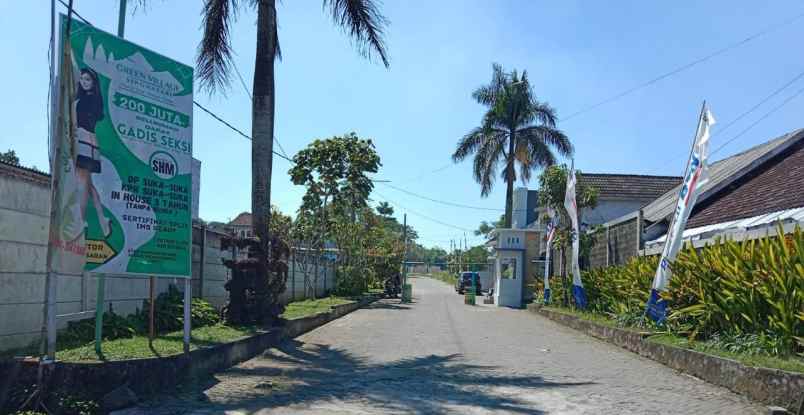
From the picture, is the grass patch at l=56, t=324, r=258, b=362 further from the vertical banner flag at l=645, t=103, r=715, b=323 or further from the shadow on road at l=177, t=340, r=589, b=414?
the vertical banner flag at l=645, t=103, r=715, b=323

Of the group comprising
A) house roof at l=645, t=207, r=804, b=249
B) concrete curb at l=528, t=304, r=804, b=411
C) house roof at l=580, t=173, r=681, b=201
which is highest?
house roof at l=580, t=173, r=681, b=201

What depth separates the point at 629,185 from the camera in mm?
33312

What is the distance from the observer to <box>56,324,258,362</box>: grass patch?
7.41 meters

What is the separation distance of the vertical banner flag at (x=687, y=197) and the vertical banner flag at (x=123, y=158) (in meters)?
8.67

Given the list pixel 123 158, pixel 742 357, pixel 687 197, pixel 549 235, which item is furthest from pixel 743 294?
pixel 549 235

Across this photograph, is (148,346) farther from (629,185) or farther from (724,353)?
(629,185)

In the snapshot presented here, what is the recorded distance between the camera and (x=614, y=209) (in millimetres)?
32531

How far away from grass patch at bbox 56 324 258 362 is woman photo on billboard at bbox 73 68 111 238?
134cm

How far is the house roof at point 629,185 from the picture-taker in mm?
32531

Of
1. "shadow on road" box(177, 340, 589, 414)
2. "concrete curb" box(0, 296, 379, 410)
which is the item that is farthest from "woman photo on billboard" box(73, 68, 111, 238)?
"shadow on road" box(177, 340, 589, 414)

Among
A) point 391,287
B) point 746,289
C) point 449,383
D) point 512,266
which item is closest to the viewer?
point 449,383

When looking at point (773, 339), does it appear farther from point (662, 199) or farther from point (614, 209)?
point (614, 209)

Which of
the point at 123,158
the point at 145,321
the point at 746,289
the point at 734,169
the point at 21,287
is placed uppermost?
the point at 734,169

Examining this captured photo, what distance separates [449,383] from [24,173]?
5793 mm
